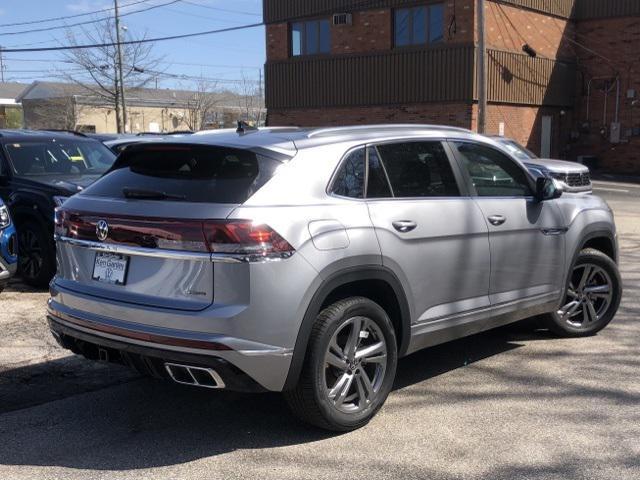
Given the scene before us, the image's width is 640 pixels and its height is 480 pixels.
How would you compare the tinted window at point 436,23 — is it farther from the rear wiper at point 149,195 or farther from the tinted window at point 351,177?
the rear wiper at point 149,195

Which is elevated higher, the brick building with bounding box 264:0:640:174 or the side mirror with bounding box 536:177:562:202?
the brick building with bounding box 264:0:640:174

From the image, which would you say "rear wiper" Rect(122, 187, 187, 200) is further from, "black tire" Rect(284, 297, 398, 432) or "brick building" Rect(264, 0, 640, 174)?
"brick building" Rect(264, 0, 640, 174)

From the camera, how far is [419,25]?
26.1m

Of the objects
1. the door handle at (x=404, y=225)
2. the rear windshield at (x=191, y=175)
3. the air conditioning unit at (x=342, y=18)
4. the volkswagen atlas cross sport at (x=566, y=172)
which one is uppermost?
the air conditioning unit at (x=342, y=18)

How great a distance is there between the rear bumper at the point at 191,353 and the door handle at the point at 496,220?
195 centimetres

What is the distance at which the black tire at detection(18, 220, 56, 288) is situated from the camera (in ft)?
25.5

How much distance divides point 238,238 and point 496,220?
215 centimetres

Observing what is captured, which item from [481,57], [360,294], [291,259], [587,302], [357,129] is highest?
[481,57]

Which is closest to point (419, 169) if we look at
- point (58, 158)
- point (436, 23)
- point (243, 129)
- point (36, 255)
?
point (243, 129)

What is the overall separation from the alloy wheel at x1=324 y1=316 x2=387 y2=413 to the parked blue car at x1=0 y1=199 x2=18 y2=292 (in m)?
3.61

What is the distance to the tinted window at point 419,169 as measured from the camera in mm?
4457

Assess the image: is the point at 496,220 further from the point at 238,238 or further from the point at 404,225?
the point at 238,238

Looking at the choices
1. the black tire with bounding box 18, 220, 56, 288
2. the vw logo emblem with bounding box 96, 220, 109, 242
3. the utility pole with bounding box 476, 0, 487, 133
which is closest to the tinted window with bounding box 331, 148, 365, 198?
the vw logo emblem with bounding box 96, 220, 109, 242

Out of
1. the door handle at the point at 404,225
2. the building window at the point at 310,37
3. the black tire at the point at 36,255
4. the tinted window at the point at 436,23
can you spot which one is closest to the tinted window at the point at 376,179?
the door handle at the point at 404,225
